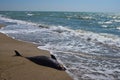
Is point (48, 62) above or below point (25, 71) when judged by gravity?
below

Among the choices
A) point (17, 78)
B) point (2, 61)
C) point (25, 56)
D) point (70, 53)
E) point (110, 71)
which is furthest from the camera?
point (70, 53)

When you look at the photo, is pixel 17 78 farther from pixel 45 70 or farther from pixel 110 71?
pixel 110 71

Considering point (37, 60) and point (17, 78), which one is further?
point (37, 60)

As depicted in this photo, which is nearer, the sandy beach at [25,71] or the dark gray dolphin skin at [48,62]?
the sandy beach at [25,71]

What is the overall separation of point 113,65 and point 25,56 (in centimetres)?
423

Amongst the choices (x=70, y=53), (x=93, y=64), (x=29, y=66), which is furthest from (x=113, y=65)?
(x=29, y=66)

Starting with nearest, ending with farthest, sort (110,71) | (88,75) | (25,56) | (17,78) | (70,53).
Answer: (17,78) → (88,75) → (110,71) → (25,56) → (70,53)

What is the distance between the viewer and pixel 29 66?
28.3 feet

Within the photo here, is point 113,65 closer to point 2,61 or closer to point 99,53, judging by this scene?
point 99,53

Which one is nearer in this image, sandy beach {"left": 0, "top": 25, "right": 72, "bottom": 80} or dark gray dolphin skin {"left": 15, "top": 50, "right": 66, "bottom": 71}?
sandy beach {"left": 0, "top": 25, "right": 72, "bottom": 80}

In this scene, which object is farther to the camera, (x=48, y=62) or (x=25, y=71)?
(x=48, y=62)

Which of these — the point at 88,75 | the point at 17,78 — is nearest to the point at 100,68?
the point at 88,75

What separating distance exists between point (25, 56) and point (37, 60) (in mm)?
1164

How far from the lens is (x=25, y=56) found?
34.1ft
